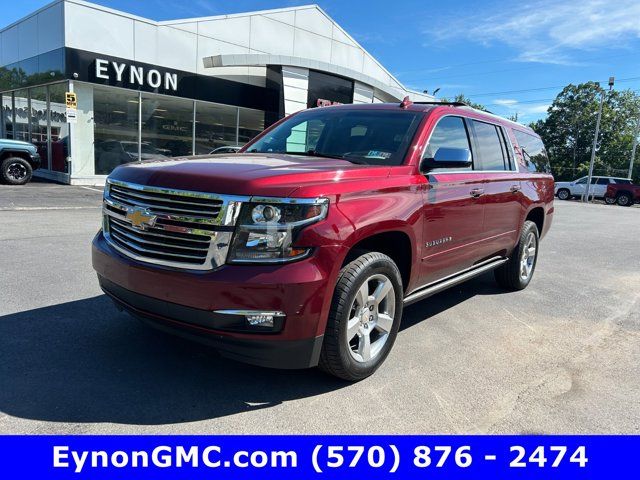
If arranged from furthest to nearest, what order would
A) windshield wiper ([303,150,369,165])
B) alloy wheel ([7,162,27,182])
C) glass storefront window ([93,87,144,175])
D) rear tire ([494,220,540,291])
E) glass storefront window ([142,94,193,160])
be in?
1. glass storefront window ([142,94,193,160])
2. glass storefront window ([93,87,144,175])
3. alloy wheel ([7,162,27,182])
4. rear tire ([494,220,540,291])
5. windshield wiper ([303,150,369,165])

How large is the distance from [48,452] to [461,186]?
11.6ft

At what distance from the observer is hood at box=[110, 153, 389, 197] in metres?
2.87

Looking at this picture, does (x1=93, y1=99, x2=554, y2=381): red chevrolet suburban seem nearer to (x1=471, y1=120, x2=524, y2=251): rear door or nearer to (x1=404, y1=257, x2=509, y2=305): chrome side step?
(x1=404, y1=257, x2=509, y2=305): chrome side step

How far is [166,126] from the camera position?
1870 cm

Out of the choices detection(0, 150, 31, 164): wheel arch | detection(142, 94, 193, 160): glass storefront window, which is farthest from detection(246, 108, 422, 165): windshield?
detection(142, 94, 193, 160): glass storefront window

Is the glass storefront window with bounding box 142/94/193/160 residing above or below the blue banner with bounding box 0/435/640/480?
above

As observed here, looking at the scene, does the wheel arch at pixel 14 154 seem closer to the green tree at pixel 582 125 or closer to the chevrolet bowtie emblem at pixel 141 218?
the chevrolet bowtie emblem at pixel 141 218

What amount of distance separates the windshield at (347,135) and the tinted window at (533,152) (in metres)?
2.48

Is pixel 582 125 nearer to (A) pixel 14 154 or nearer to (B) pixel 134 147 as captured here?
(B) pixel 134 147

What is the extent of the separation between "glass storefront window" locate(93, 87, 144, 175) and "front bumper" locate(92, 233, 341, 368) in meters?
15.7

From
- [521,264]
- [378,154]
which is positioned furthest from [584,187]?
[378,154]

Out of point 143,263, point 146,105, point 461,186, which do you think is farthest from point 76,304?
point 146,105

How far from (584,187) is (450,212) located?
3607 cm

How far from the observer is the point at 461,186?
14.4 ft
